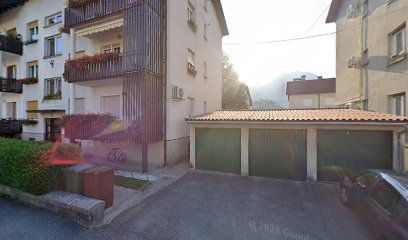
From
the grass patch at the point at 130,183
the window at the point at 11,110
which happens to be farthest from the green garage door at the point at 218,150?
the window at the point at 11,110

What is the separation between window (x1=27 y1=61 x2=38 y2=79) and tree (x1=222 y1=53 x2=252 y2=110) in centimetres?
1752

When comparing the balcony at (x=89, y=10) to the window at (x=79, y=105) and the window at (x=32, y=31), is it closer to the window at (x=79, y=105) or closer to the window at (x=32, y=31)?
the window at (x=79, y=105)

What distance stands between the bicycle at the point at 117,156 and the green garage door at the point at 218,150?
13.2ft

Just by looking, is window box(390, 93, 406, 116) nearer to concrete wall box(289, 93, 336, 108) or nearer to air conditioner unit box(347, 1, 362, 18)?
air conditioner unit box(347, 1, 362, 18)

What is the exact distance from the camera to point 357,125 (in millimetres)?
7559

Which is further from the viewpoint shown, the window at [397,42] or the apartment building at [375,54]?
the apartment building at [375,54]

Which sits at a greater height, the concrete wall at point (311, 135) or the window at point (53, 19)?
the window at point (53, 19)

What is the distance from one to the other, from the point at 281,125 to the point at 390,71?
5.94m

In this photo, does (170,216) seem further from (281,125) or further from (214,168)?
(281,125)

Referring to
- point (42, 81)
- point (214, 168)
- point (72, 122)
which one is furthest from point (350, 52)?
point (42, 81)

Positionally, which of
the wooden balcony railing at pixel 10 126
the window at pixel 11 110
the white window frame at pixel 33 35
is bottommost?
the wooden balcony railing at pixel 10 126

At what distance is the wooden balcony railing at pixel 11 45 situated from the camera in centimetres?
1428

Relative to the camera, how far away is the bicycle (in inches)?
418

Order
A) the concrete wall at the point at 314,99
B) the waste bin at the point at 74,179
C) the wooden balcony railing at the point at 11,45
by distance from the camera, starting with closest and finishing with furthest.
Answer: the waste bin at the point at 74,179, the wooden balcony railing at the point at 11,45, the concrete wall at the point at 314,99
